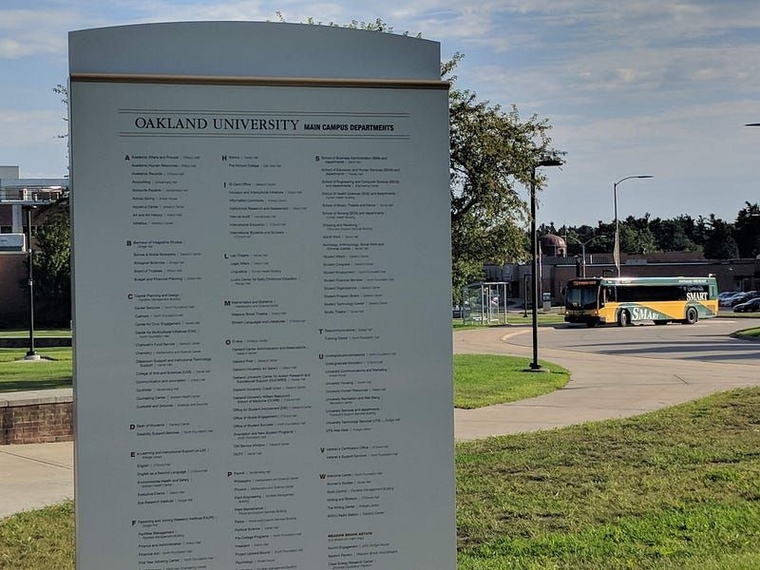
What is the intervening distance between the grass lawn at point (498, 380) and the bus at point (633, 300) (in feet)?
83.9

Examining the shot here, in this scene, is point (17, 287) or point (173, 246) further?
point (17, 287)

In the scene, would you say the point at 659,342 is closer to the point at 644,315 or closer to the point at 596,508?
the point at 644,315

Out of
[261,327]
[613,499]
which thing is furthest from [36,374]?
[261,327]

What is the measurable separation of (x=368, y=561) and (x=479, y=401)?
12.9 m

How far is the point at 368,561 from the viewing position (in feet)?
12.8

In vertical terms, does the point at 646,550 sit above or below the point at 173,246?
below

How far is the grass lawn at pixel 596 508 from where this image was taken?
20.9ft

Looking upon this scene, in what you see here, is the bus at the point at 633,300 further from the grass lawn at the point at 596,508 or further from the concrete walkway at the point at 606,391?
the grass lawn at the point at 596,508

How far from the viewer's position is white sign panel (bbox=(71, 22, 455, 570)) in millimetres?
3680

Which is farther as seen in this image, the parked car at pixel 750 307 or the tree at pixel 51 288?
the parked car at pixel 750 307

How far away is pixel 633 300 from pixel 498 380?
1325 inches

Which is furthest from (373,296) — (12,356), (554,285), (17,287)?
(554,285)

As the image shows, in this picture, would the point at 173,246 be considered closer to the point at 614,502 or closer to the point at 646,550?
the point at 646,550

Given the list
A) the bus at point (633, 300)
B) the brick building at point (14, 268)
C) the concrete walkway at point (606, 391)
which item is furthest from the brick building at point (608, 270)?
the concrete walkway at point (606, 391)
